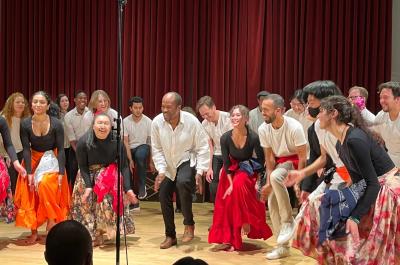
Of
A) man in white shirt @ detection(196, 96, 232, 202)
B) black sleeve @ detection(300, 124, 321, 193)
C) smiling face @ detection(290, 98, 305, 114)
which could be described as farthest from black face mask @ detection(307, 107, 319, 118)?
smiling face @ detection(290, 98, 305, 114)

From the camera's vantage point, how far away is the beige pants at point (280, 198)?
5.03m

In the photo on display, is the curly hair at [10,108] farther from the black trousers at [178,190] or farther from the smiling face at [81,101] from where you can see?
the black trousers at [178,190]

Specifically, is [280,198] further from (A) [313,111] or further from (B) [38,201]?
(B) [38,201]

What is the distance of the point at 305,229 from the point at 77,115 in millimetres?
4675

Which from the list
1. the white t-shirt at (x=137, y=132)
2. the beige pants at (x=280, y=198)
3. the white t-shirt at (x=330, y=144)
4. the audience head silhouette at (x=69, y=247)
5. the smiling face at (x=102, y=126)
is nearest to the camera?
the audience head silhouette at (x=69, y=247)

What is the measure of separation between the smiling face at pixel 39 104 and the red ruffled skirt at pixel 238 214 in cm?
171

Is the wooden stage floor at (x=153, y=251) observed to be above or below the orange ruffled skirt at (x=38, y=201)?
below

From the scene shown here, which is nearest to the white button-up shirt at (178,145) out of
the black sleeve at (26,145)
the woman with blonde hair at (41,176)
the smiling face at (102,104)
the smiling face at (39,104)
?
the woman with blonde hair at (41,176)

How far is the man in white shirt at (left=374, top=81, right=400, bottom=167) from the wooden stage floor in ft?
3.63

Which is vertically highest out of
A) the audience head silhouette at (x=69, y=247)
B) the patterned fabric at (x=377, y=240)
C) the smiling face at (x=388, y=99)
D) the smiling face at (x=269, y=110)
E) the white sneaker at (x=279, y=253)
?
the smiling face at (x=388, y=99)

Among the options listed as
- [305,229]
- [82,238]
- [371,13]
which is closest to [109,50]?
[371,13]

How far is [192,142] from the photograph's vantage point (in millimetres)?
5688

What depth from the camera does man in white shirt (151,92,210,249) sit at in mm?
5539

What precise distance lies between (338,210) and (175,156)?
213cm
